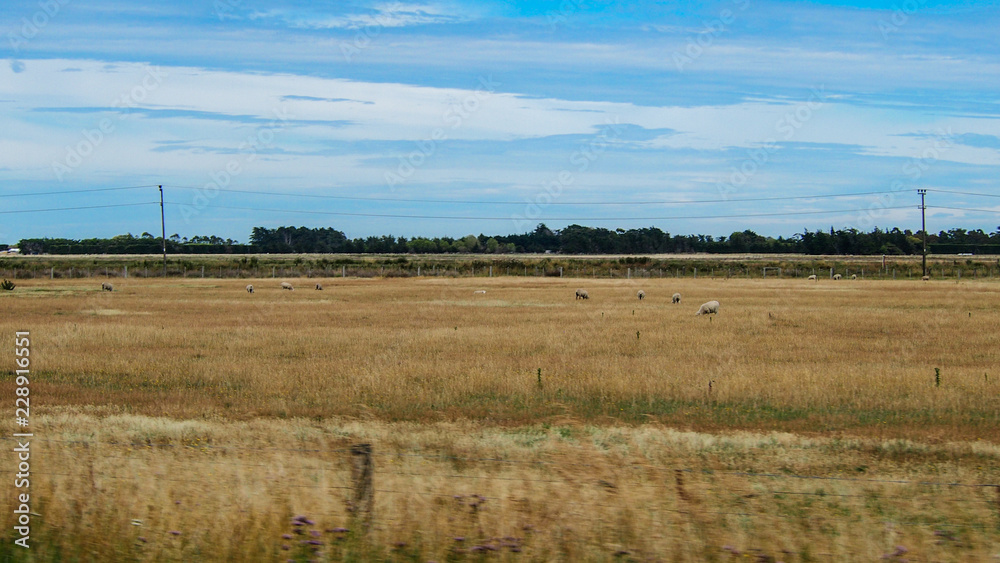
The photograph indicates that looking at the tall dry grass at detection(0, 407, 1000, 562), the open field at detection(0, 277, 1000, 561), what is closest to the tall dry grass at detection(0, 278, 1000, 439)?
A: the open field at detection(0, 277, 1000, 561)

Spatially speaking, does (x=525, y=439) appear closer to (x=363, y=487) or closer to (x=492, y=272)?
(x=363, y=487)

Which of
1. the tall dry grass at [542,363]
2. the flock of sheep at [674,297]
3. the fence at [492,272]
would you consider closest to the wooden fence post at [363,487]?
the tall dry grass at [542,363]

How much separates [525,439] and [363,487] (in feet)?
18.0

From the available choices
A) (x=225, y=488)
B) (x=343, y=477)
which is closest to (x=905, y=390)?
(x=343, y=477)

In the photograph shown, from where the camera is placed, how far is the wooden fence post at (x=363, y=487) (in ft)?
26.3

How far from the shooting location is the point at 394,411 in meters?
16.0

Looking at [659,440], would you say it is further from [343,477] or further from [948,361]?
[948,361]

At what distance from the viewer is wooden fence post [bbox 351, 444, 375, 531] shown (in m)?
8.02

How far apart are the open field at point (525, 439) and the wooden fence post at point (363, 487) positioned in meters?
0.24

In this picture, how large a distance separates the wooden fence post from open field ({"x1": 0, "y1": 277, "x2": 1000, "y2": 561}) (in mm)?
237

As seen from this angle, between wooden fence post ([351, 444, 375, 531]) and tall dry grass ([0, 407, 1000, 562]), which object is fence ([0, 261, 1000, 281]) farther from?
wooden fence post ([351, 444, 375, 531])

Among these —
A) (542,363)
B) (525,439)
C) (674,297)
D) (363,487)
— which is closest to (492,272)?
(674,297)

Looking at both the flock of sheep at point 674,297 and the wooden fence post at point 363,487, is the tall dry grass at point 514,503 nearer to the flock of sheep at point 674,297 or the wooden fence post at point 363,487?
the wooden fence post at point 363,487

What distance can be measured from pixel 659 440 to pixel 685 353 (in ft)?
39.1
